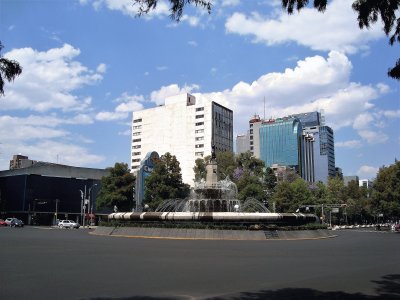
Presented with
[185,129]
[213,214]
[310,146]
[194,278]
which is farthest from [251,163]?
[310,146]

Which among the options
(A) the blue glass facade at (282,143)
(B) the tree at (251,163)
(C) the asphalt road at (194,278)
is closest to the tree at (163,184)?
(B) the tree at (251,163)

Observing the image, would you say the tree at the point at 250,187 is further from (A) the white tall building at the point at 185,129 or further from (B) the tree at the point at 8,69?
(B) the tree at the point at 8,69

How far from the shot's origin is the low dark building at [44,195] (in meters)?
80.2

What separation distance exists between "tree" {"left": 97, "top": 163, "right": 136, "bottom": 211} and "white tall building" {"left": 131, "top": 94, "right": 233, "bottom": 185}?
55.8 meters

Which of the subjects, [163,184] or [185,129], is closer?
[163,184]

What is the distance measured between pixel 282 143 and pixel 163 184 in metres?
102

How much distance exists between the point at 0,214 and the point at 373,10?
87.6 meters

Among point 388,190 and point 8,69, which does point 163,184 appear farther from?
point 8,69

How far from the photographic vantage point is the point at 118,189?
59.6 meters

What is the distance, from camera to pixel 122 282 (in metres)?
8.70

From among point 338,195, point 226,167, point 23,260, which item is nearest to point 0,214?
point 226,167

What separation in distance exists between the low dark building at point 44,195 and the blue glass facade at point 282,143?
268ft

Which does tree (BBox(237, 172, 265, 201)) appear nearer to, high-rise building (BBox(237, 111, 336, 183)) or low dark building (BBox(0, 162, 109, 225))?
low dark building (BBox(0, 162, 109, 225))

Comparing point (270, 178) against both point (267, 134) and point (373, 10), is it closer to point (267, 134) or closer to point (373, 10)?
point (373, 10)
